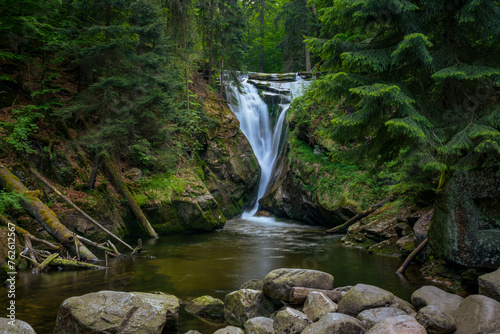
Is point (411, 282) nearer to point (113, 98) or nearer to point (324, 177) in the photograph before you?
point (324, 177)

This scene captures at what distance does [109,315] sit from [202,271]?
4.05 meters

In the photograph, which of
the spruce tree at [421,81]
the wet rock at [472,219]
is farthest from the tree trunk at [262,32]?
the wet rock at [472,219]

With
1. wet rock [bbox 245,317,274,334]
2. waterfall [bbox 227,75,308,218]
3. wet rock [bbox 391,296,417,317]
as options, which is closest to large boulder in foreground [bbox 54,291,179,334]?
wet rock [bbox 245,317,274,334]

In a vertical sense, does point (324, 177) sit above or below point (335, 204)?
above

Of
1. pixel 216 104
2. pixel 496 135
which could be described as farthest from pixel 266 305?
pixel 216 104

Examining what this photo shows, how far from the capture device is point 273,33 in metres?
40.7

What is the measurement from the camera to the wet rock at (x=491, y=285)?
4.41m

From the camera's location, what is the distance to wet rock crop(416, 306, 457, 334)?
400 centimetres

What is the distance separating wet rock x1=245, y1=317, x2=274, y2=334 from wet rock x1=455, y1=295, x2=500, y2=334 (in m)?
2.34

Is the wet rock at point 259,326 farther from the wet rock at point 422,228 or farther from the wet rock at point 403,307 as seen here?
the wet rock at point 422,228

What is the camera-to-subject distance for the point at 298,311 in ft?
15.4

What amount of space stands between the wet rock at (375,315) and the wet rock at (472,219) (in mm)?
2351

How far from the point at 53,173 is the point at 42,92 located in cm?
297

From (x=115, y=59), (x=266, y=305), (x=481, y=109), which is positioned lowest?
(x=266, y=305)
